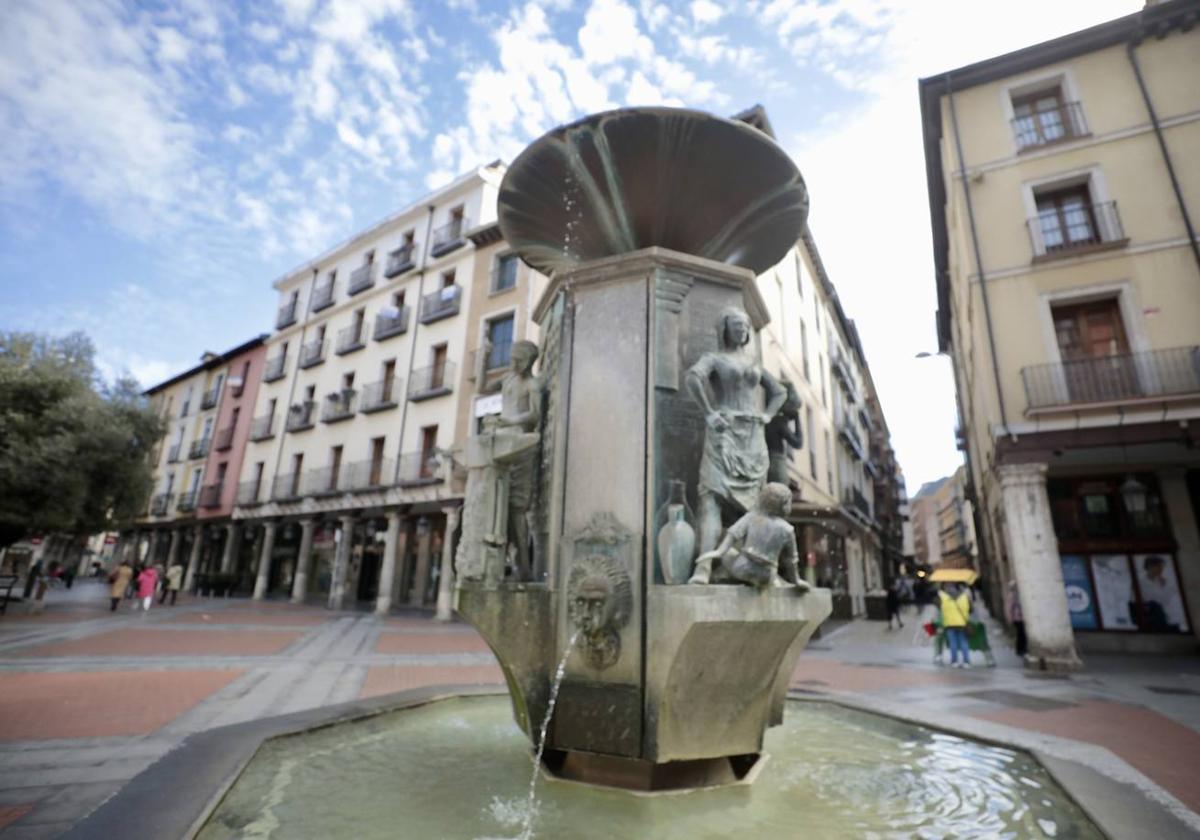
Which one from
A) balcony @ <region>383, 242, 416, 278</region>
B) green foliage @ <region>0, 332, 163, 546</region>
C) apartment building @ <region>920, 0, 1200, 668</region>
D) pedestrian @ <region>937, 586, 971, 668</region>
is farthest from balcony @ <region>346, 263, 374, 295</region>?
pedestrian @ <region>937, 586, 971, 668</region>

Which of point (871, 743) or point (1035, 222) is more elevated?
point (1035, 222)

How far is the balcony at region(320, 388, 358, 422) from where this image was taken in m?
24.1

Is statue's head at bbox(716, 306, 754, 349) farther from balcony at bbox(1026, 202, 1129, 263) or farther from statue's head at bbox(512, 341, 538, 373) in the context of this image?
balcony at bbox(1026, 202, 1129, 263)

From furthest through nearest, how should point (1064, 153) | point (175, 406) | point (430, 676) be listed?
1. point (175, 406)
2. point (1064, 153)
3. point (430, 676)

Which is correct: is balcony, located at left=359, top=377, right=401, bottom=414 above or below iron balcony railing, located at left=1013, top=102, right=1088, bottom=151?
below

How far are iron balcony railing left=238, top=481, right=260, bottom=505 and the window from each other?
1575cm

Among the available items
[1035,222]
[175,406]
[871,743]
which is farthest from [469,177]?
[175,406]

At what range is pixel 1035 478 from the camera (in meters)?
10.7

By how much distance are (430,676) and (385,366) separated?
1836 cm

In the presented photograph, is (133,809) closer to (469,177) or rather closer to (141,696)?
(141,696)

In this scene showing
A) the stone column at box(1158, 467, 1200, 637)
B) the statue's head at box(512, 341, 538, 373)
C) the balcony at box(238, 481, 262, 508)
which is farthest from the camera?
the balcony at box(238, 481, 262, 508)

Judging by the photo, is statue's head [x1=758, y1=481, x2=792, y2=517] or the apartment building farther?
the apartment building

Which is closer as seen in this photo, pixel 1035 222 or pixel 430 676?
pixel 430 676

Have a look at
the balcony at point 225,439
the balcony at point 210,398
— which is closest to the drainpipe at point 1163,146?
the balcony at point 225,439
